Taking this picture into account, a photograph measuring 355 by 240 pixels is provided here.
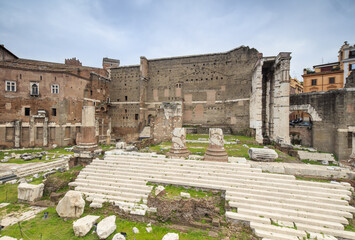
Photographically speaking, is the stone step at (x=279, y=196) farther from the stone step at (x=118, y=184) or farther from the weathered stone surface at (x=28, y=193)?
the weathered stone surface at (x=28, y=193)

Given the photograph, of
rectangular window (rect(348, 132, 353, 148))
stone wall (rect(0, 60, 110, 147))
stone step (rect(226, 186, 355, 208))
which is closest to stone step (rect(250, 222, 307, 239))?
stone step (rect(226, 186, 355, 208))

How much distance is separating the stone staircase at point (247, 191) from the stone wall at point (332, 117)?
7.99 meters

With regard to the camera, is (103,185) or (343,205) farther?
(103,185)

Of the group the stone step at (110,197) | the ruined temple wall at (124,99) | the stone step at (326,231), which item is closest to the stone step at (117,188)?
the stone step at (110,197)

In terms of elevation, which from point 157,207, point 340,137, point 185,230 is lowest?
point 185,230

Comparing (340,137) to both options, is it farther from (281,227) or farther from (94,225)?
(94,225)

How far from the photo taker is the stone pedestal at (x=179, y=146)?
30.5 ft

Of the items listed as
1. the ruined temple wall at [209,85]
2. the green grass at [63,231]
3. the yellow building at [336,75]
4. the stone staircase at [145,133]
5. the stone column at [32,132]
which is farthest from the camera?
the stone staircase at [145,133]

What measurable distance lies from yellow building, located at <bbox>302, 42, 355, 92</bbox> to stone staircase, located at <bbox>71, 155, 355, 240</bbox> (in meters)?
26.0

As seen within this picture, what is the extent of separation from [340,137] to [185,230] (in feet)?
45.6

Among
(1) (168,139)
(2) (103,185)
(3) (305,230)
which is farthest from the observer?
(1) (168,139)

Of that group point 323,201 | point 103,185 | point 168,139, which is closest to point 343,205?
point 323,201

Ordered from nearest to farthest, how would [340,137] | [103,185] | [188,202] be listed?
[188,202] → [103,185] → [340,137]

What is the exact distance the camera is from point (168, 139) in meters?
15.9
